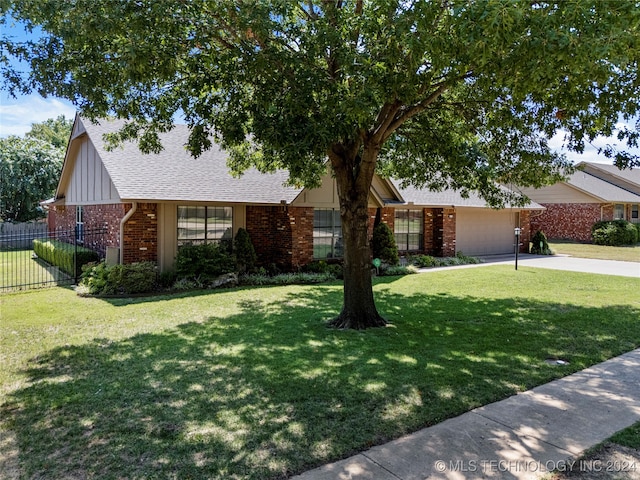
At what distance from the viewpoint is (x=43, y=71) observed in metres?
6.22

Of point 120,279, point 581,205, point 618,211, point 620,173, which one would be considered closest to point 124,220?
point 120,279

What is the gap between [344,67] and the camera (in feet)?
19.3

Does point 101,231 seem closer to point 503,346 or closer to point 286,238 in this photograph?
point 286,238

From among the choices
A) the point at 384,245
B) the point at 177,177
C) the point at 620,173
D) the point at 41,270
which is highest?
the point at 620,173

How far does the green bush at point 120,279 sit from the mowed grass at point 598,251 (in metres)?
20.3

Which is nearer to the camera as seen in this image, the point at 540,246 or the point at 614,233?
the point at 540,246

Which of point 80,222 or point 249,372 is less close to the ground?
point 80,222

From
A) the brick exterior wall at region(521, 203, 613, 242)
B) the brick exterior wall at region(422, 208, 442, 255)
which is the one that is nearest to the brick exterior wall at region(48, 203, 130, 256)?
the brick exterior wall at region(422, 208, 442, 255)

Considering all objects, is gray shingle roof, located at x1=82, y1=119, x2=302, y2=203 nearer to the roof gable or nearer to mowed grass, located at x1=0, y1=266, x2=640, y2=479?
mowed grass, located at x1=0, y1=266, x2=640, y2=479

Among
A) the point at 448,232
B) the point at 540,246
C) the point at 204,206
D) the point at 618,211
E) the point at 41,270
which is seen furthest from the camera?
the point at 618,211

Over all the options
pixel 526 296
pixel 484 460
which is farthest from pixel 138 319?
pixel 526 296

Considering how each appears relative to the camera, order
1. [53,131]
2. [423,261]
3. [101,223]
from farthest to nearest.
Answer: [53,131] < [423,261] < [101,223]

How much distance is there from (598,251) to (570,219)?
6.45 m

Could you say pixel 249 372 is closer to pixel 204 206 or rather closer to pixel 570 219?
pixel 204 206
